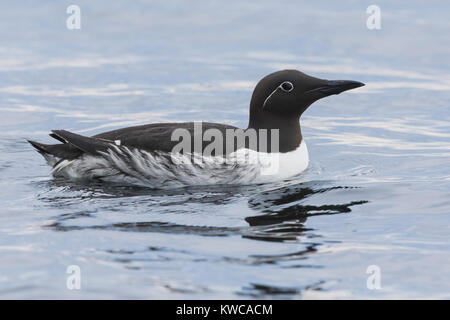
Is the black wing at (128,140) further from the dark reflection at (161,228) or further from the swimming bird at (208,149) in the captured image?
the dark reflection at (161,228)

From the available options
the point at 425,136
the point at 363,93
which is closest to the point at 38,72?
the point at 363,93

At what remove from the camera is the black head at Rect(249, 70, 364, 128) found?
30.9ft

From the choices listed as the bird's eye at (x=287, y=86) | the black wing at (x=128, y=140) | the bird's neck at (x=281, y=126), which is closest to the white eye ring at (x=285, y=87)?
the bird's eye at (x=287, y=86)

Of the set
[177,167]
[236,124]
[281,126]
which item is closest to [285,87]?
[281,126]

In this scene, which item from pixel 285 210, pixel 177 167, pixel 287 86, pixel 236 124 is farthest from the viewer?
pixel 236 124

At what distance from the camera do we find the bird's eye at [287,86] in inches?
372

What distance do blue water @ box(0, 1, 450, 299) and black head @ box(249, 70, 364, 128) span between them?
2.55ft

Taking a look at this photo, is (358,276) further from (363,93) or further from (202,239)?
(363,93)

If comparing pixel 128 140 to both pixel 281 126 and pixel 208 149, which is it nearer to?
pixel 208 149

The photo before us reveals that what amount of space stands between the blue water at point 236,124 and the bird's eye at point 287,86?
0.95 meters

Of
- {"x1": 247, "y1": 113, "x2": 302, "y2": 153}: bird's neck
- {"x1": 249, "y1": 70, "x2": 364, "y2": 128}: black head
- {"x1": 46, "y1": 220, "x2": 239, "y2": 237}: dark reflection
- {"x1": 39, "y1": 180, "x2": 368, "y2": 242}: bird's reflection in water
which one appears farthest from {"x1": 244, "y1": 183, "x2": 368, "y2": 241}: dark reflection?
{"x1": 249, "y1": 70, "x2": 364, "y2": 128}: black head

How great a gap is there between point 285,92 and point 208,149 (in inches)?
42.1

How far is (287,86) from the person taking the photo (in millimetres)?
9445
